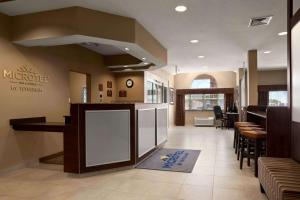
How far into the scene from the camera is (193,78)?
12391 millimetres

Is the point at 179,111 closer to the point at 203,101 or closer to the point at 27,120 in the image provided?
the point at 203,101

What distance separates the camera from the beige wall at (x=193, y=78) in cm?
1184

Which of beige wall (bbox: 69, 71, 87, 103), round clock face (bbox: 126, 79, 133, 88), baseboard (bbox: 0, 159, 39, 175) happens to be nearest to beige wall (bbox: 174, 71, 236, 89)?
round clock face (bbox: 126, 79, 133, 88)

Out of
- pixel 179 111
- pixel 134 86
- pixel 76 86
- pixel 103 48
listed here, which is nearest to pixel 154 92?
pixel 134 86

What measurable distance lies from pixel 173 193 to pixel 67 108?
358cm

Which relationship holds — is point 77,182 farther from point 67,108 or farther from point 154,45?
point 154,45

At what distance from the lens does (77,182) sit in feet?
11.5

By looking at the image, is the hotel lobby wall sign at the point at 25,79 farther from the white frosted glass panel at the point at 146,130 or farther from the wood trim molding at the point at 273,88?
the wood trim molding at the point at 273,88

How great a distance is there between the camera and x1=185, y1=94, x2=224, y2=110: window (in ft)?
40.2

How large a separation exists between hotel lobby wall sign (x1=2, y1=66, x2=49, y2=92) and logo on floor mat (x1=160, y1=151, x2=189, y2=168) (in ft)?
9.79

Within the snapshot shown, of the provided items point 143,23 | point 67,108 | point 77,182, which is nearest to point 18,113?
point 67,108

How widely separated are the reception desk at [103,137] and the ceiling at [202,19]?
1.65 metres

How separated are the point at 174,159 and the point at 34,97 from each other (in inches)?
124

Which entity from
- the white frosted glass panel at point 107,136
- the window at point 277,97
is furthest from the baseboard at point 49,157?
the window at point 277,97
